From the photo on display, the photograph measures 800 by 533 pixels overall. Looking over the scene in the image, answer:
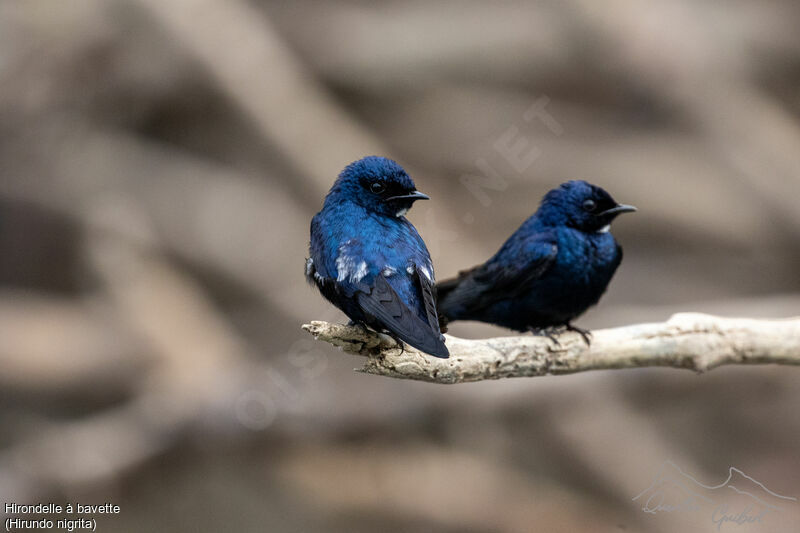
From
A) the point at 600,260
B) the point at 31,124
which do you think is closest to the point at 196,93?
the point at 31,124

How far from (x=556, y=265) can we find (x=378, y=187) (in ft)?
4.17

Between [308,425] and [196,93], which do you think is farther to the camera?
[196,93]

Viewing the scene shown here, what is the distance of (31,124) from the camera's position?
277 inches

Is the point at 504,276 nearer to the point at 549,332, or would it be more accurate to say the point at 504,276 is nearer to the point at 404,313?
the point at 549,332

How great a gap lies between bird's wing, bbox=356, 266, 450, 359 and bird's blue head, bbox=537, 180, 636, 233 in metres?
1.20

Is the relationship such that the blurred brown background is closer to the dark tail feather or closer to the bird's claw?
the dark tail feather

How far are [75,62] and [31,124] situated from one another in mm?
665

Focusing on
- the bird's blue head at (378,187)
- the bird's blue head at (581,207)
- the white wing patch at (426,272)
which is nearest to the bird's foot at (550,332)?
the bird's blue head at (581,207)

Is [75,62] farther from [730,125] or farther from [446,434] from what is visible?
[730,125]

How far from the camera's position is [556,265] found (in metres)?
3.40

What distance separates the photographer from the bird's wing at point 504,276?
3.42 metres

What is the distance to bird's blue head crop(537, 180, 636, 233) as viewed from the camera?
10.6 ft

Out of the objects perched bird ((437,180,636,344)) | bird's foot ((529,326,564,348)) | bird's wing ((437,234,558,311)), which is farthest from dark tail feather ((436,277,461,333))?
bird's foot ((529,326,564,348))

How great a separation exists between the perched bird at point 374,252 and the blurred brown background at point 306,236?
3.77m
